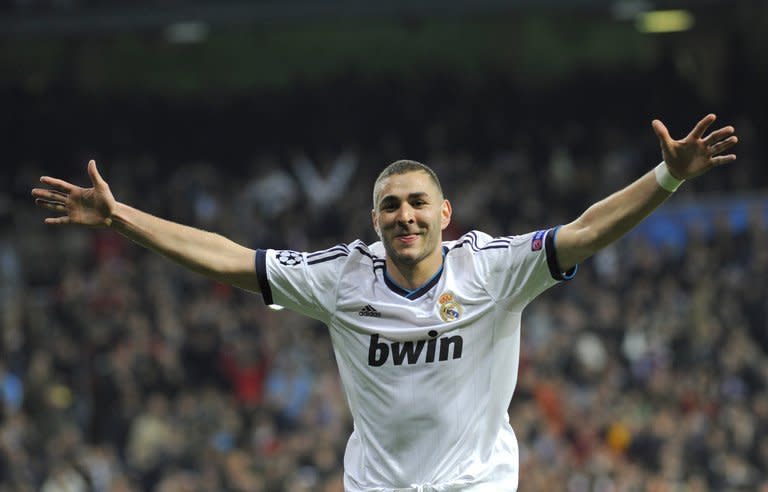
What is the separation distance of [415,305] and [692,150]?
3.98ft

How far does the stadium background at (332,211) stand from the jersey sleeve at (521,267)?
8081 mm

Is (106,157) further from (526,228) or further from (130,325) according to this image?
(526,228)

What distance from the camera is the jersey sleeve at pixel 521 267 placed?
5141mm

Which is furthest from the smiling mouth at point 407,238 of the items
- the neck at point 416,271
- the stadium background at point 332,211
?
the stadium background at point 332,211

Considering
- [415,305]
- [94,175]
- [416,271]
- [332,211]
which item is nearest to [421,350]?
[415,305]

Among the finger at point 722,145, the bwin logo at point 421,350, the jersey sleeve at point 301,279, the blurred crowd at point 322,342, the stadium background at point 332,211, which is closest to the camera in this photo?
the finger at point 722,145

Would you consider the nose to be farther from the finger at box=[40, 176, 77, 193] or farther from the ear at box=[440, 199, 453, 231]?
Answer: the finger at box=[40, 176, 77, 193]

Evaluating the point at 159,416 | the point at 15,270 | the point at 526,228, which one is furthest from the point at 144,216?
the point at 15,270

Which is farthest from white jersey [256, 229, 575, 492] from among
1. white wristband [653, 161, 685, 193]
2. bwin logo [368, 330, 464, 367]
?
white wristband [653, 161, 685, 193]

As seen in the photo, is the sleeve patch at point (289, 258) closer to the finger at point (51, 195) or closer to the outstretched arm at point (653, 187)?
the finger at point (51, 195)

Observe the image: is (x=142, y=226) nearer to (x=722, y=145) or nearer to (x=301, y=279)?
(x=301, y=279)

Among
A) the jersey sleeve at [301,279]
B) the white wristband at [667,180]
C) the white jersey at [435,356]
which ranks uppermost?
the white wristband at [667,180]

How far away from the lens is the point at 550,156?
21.6m

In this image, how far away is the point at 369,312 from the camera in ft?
17.6
